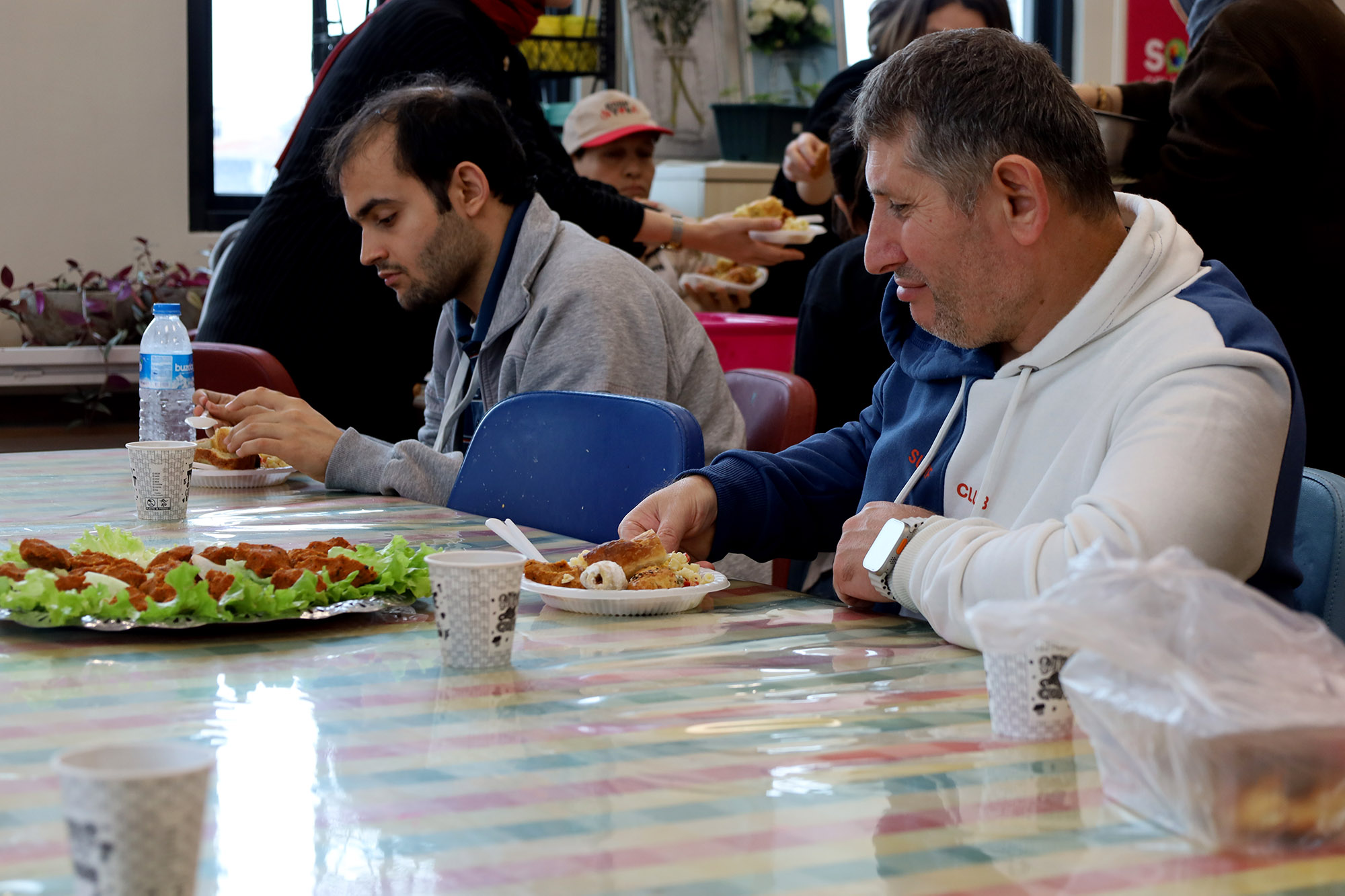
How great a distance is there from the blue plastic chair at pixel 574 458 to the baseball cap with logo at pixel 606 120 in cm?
261

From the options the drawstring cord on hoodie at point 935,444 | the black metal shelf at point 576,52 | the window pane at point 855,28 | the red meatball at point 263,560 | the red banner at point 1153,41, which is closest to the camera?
the red meatball at point 263,560

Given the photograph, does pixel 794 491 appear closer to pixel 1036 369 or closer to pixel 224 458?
pixel 1036 369

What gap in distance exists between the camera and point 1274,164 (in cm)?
220

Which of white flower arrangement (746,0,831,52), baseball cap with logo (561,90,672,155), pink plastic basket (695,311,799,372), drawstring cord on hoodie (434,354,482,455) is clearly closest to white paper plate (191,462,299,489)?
drawstring cord on hoodie (434,354,482,455)

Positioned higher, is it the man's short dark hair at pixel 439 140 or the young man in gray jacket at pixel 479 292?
the man's short dark hair at pixel 439 140

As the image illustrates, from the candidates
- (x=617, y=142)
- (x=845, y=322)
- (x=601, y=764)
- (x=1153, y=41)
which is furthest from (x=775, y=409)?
(x=1153, y=41)

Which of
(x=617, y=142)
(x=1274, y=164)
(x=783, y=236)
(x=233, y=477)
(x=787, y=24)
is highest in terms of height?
(x=787, y=24)

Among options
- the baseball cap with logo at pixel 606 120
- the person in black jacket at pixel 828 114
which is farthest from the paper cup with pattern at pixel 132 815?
the baseball cap with logo at pixel 606 120

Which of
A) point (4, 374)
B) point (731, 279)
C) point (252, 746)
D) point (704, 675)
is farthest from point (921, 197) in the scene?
point (4, 374)

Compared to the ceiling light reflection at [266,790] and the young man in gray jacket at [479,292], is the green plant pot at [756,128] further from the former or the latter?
the ceiling light reflection at [266,790]

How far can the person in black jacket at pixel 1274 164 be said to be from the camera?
214cm

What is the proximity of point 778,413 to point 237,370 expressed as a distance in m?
1.29

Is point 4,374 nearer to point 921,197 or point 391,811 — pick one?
point 921,197

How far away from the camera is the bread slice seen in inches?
78.0
